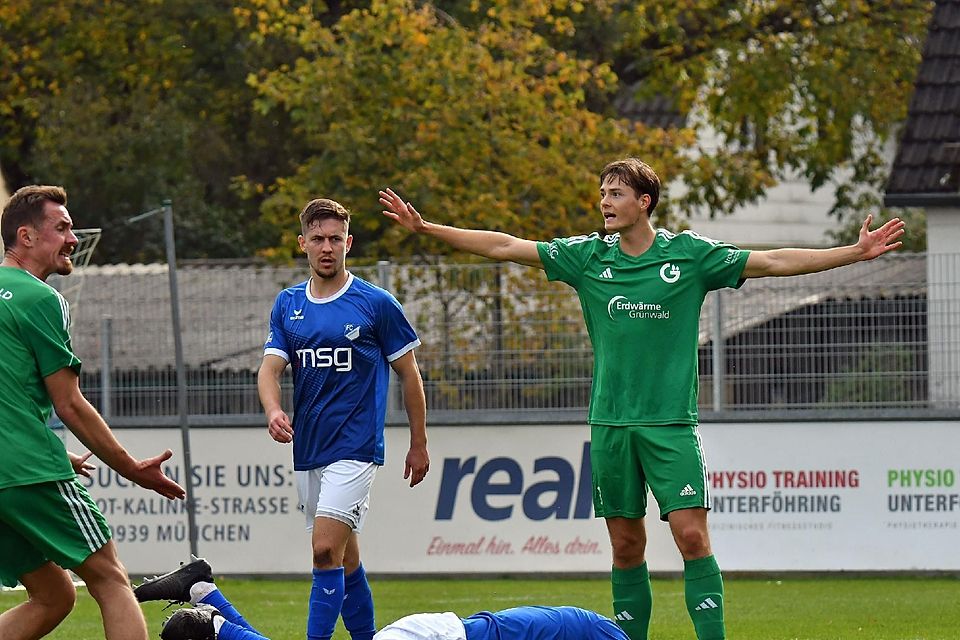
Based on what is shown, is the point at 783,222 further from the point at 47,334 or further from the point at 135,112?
the point at 47,334

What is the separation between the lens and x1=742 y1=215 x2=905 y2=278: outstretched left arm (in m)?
7.68

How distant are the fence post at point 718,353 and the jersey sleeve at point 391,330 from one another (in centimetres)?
685

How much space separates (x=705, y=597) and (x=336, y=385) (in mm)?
2067

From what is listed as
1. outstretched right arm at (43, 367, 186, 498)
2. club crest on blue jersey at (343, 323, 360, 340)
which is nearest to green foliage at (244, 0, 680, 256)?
club crest on blue jersey at (343, 323, 360, 340)

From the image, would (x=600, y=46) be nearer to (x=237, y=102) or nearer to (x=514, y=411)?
(x=237, y=102)

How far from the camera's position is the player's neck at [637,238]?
8.09m

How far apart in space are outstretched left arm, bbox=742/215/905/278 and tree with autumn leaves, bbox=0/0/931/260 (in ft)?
36.5

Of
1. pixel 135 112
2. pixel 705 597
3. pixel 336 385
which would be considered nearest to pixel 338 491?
pixel 336 385

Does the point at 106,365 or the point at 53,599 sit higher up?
the point at 106,365

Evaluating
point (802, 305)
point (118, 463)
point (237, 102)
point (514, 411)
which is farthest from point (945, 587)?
point (237, 102)

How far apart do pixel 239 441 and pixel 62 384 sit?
29.0ft

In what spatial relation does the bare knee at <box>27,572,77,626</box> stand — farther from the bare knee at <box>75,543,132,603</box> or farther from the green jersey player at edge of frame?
the bare knee at <box>75,543,132,603</box>

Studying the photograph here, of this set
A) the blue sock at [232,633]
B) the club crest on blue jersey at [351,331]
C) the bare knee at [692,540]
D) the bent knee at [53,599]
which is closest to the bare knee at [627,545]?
the bare knee at [692,540]

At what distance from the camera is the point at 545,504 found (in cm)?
1551
